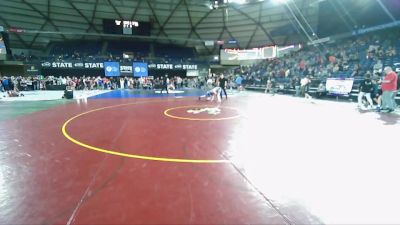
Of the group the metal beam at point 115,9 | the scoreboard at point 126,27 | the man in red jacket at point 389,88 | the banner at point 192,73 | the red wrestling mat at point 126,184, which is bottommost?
the red wrestling mat at point 126,184

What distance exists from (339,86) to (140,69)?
87.5 ft

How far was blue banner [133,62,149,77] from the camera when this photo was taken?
35.3m

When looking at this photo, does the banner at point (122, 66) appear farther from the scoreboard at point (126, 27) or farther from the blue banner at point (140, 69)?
the scoreboard at point (126, 27)

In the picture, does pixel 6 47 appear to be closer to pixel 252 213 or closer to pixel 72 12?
pixel 72 12

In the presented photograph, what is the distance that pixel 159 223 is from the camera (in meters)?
2.43

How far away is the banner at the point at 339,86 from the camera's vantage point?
1459cm

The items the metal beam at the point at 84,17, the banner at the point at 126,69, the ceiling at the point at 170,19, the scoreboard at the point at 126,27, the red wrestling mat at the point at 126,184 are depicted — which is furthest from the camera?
the banner at the point at 126,69

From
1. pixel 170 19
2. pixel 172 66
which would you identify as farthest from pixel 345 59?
pixel 170 19

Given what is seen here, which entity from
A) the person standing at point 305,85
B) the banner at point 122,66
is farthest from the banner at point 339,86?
the banner at point 122,66

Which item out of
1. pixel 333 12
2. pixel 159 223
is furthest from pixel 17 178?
pixel 333 12

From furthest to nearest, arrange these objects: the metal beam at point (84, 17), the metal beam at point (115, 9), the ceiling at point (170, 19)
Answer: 1. the metal beam at point (115, 9)
2. the metal beam at point (84, 17)
3. the ceiling at point (170, 19)

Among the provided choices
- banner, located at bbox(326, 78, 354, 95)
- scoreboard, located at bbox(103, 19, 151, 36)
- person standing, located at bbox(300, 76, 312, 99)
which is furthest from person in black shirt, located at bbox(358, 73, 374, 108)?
scoreboard, located at bbox(103, 19, 151, 36)

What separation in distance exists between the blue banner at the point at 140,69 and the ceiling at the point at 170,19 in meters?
5.43

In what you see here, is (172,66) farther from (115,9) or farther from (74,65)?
(74,65)
